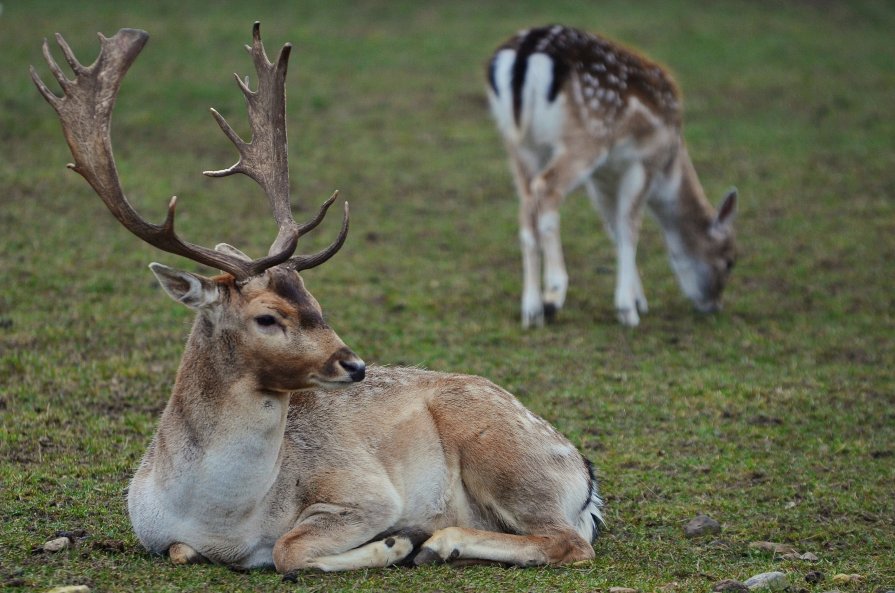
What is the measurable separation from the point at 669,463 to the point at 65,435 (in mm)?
3573

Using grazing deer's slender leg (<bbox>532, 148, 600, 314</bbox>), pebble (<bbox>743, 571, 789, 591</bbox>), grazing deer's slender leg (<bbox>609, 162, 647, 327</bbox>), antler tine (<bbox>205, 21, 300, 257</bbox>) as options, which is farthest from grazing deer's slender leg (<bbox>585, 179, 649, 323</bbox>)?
pebble (<bbox>743, 571, 789, 591</bbox>)

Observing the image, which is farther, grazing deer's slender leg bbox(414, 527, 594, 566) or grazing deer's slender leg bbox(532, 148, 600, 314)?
grazing deer's slender leg bbox(532, 148, 600, 314)

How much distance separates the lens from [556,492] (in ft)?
19.7

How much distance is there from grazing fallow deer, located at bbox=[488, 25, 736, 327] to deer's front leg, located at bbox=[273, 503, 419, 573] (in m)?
4.91

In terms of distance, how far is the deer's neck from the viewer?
17.8ft

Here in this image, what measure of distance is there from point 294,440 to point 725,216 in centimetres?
713

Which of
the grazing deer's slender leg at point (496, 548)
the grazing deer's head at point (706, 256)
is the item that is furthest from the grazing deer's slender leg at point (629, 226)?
the grazing deer's slender leg at point (496, 548)

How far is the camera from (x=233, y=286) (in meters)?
5.59

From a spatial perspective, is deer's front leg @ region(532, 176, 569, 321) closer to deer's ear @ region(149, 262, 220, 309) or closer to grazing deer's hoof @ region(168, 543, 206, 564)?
deer's ear @ region(149, 262, 220, 309)

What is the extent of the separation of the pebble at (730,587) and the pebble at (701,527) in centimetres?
101

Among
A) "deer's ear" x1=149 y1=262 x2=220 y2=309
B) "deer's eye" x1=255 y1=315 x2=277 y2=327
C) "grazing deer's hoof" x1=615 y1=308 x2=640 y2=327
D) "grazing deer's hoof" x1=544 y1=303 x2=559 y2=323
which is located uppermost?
"deer's ear" x1=149 y1=262 x2=220 y2=309

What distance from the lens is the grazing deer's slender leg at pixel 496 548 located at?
5723mm

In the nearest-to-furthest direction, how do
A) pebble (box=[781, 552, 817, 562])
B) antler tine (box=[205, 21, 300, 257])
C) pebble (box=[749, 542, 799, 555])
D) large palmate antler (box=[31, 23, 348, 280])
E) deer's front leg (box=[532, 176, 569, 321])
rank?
large palmate antler (box=[31, 23, 348, 280]) < pebble (box=[781, 552, 817, 562]) < pebble (box=[749, 542, 799, 555]) < antler tine (box=[205, 21, 300, 257]) < deer's front leg (box=[532, 176, 569, 321])

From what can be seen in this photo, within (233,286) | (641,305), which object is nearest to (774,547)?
(233,286)
